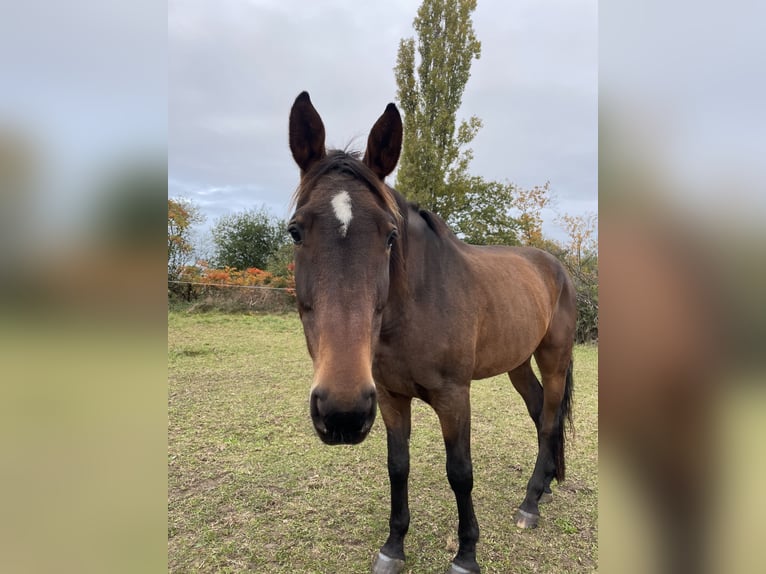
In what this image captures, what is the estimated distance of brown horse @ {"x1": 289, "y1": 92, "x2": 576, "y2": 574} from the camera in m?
1.60

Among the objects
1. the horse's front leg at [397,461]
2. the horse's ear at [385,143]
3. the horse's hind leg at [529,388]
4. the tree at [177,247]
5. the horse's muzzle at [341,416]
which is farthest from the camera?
the tree at [177,247]

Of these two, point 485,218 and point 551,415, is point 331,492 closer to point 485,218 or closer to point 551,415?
point 551,415

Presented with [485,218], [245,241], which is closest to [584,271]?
[485,218]

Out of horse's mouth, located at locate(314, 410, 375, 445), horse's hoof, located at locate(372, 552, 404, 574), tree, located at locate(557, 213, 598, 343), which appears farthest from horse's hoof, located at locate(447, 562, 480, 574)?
tree, located at locate(557, 213, 598, 343)

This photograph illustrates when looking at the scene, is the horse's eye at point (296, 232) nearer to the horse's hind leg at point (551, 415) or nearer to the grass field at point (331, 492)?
the grass field at point (331, 492)

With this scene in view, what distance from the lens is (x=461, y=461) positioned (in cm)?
252

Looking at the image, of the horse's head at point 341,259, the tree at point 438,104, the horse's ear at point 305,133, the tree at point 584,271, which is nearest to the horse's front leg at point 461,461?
→ the horse's head at point 341,259

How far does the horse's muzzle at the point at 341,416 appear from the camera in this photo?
4.68 ft

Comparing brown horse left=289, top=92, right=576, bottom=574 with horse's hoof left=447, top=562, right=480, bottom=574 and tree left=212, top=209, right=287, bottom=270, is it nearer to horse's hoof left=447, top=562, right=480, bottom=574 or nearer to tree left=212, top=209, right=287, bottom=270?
horse's hoof left=447, top=562, right=480, bottom=574

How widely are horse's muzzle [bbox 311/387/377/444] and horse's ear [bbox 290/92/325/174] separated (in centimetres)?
126

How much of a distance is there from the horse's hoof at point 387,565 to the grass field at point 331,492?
0.32ft
